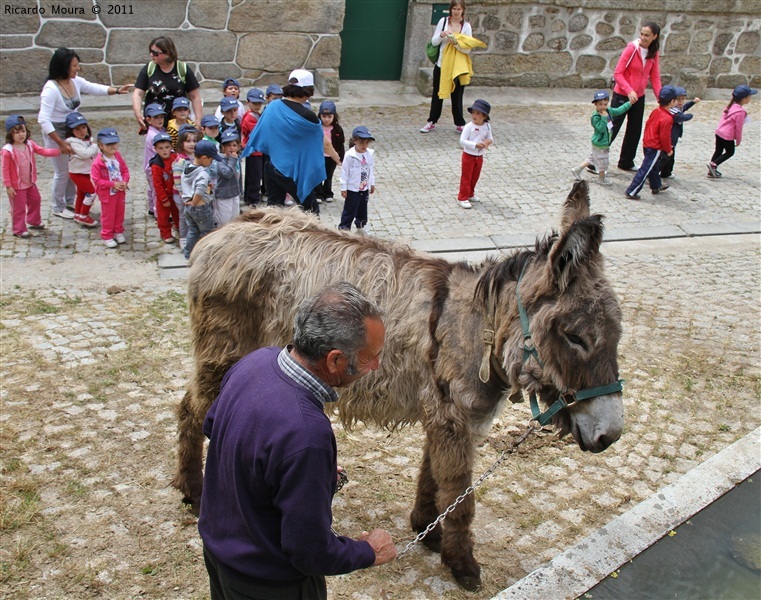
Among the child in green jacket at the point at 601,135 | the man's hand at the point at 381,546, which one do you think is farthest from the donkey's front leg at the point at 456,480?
the child in green jacket at the point at 601,135

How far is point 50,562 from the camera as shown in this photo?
4230mm

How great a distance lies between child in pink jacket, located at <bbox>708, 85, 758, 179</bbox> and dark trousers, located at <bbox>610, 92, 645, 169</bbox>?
1.27 meters

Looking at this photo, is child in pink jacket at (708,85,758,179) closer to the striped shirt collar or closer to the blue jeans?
the blue jeans

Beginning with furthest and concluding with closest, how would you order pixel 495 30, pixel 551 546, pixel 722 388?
pixel 495 30
pixel 722 388
pixel 551 546

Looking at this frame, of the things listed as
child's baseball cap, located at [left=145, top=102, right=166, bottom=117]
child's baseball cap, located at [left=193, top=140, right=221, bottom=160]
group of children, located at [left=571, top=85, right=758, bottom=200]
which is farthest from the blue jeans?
group of children, located at [left=571, top=85, right=758, bottom=200]

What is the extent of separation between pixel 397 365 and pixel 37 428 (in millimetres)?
2884

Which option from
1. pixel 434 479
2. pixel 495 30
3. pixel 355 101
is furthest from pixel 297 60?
pixel 434 479

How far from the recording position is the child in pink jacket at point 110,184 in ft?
28.3

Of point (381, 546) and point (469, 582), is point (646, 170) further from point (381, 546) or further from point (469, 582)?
point (381, 546)

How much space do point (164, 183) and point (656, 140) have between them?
714 cm

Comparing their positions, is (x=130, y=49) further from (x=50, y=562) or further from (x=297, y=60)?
(x=50, y=562)

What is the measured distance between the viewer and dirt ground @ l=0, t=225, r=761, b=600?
14.2ft

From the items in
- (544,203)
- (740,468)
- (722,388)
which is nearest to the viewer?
(740,468)

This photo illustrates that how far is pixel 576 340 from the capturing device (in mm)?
3641
